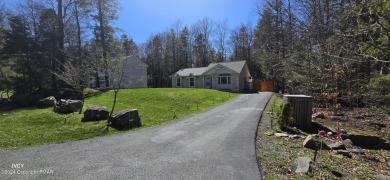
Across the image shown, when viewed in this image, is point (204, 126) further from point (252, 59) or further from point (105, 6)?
point (252, 59)

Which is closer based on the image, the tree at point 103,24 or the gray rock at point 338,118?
the gray rock at point 338,118

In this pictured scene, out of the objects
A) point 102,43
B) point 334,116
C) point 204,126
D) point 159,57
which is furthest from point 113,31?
point 334,116

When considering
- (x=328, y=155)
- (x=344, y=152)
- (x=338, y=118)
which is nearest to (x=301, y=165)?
(x=328, y=155)

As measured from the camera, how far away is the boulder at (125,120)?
408 inches

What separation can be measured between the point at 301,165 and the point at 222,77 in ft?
90.8

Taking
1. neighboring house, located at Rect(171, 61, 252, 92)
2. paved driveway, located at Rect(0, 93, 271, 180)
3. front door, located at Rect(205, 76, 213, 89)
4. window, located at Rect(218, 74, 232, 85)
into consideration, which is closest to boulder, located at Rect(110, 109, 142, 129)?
paved driveway, located at Rect(0, 93, 271, 180)

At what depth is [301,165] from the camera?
18.3 feet

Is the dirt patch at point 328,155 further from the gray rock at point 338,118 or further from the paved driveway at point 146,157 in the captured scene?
the gray rock at point 338,118

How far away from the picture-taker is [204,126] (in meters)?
10.4

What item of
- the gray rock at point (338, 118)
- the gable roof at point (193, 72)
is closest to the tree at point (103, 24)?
the gable roof at point (193, 72)

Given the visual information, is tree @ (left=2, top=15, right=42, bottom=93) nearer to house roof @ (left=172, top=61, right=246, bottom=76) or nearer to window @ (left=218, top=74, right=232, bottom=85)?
house roof @ (left=172, top=61, right=246, bottom=76)

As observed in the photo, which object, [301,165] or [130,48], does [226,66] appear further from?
[301,165]

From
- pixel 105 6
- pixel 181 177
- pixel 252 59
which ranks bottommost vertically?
pixel 181 177

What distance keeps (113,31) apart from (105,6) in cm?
329
